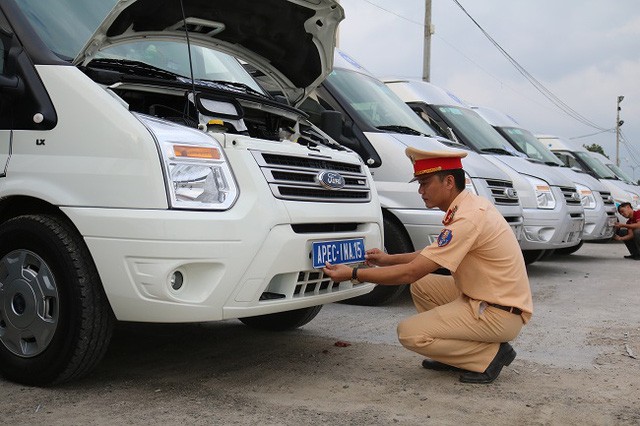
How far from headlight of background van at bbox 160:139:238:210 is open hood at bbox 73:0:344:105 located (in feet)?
2.53

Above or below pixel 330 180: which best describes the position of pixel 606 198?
below

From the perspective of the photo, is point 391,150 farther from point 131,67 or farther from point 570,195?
point 570,195

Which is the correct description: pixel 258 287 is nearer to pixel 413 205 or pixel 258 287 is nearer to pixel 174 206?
pixel 174 206

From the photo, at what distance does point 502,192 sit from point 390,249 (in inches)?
63.0

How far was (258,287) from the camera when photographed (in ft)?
11.4

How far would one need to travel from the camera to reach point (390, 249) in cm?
610

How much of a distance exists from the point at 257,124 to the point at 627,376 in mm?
2541

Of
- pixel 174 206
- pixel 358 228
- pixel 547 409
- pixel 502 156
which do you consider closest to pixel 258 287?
pixel 174 206

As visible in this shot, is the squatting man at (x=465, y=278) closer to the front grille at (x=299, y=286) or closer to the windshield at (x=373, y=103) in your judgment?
the front grille at (x=299, y=286)

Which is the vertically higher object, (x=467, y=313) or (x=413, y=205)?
(x=413, y=205)

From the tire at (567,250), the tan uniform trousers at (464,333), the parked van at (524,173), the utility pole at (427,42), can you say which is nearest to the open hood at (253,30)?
the tan uniform trousers at (464,333)

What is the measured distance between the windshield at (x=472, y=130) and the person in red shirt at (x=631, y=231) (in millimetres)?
2814

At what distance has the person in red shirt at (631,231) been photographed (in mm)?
11133

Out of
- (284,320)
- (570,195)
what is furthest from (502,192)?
(284,320)
